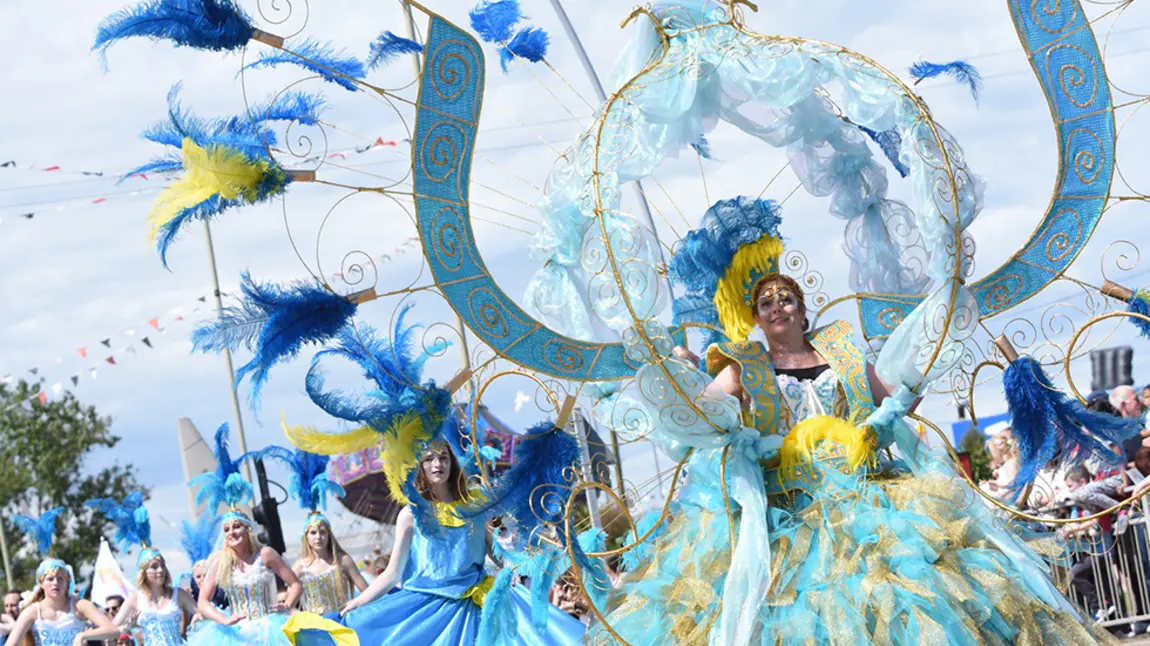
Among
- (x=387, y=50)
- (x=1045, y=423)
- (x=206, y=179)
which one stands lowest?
(x=1045, y=423)

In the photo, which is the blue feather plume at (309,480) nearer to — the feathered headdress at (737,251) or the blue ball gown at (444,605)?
the blue ball gown at (444,605)

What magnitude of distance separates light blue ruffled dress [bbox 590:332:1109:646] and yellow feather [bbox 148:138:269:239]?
6.13ft

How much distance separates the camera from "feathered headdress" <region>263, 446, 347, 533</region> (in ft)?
27.4

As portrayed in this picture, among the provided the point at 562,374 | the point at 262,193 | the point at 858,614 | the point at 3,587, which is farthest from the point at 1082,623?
the point at 3,587

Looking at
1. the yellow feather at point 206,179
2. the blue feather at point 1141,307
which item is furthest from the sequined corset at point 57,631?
the blue feather at point 1141,307

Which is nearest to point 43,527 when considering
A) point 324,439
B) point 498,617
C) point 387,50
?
point 498,617

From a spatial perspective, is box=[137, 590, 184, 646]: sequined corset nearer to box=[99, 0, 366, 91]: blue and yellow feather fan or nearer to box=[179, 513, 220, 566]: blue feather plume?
box=[179, 513, 220, 566]: blue feather plume

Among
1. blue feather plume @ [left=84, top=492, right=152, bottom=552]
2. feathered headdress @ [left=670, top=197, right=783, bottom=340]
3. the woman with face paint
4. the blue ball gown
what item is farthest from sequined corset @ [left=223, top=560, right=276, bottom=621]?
feathered headdress @ [left=670, top=197, right=783, bottom=340]

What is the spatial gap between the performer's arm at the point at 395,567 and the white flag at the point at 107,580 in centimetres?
617

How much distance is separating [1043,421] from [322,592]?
4.33 meters

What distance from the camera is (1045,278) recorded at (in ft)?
18.7

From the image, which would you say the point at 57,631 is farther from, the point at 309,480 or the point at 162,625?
the point at 309,480

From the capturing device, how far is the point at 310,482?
8500 mm

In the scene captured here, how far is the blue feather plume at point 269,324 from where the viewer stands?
536cm
